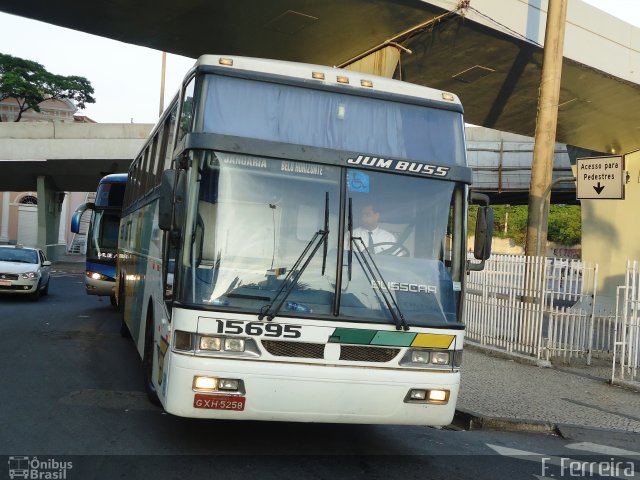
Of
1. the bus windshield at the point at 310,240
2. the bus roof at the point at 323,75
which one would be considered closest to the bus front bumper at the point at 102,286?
the bus roof at the point at 323,75

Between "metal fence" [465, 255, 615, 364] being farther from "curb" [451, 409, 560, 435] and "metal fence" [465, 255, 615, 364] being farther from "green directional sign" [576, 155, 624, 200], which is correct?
"curb" [451, 409, 560, 435]

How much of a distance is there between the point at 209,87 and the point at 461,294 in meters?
2.76

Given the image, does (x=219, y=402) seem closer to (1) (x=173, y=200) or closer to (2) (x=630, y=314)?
(1) (x=173, y=200)

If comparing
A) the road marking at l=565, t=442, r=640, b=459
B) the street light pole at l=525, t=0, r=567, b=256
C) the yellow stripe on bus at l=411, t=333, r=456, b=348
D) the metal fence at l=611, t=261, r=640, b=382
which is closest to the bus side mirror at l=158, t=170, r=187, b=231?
the yellow stripe on bus at l=411, t=333, r=456, b=348

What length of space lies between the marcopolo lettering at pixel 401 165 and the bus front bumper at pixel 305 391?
5.53ft

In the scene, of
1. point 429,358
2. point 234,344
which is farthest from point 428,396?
point 234,344

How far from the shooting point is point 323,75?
6.42 metres

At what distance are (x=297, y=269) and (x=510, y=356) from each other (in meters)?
8.29

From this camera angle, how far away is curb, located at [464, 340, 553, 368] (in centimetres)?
1243

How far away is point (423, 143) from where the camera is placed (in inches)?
252

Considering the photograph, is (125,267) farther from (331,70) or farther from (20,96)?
(20,96)

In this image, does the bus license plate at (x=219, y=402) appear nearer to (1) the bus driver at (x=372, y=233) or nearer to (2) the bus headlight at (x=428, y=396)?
(2) the bus headlight at (x=428, y=396)

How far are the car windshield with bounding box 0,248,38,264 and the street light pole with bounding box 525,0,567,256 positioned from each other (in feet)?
47.1

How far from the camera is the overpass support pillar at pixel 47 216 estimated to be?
45.4 metres
